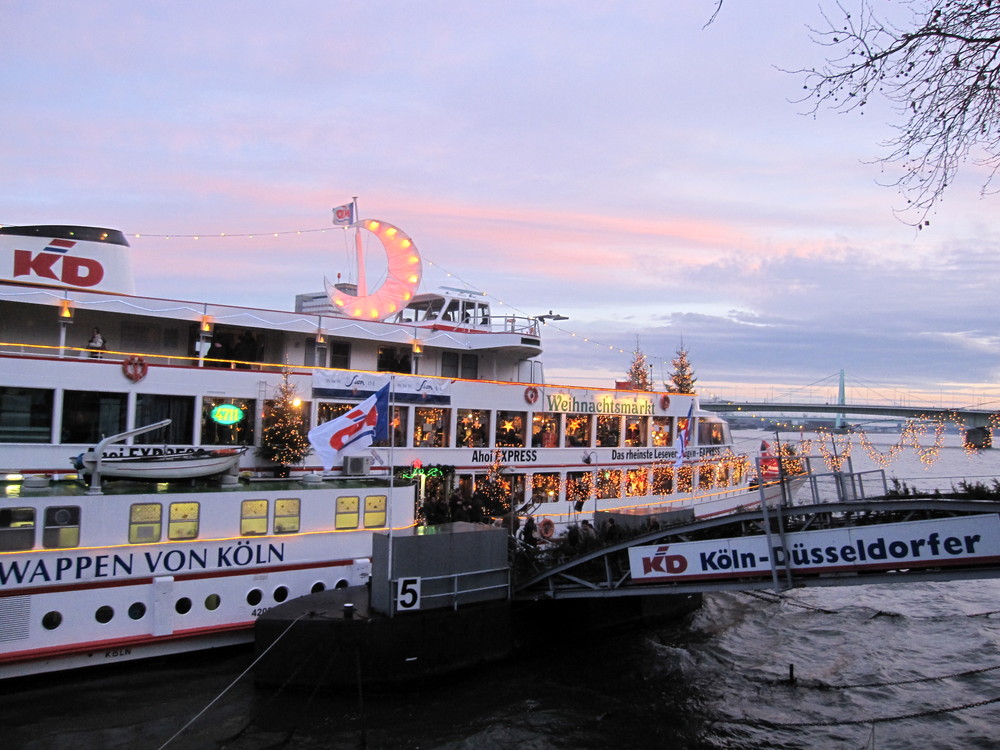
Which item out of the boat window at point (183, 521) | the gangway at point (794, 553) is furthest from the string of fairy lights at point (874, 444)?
the boat window at point (183, 521)

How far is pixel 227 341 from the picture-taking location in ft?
78.7

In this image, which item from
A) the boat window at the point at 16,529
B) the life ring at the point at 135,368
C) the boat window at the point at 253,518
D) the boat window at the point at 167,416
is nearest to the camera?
the boat window at the point at 16,529

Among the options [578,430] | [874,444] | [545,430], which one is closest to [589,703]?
[545,430]

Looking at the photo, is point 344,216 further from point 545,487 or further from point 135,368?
point 545,487

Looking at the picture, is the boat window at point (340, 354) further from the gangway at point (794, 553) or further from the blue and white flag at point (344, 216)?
the gangway at point (794, 553)

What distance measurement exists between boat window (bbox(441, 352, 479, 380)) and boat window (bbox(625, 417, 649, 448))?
6816mm

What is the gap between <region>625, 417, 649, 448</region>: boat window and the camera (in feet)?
102

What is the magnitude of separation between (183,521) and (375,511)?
14.4ft

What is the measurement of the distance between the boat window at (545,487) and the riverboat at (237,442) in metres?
0.08

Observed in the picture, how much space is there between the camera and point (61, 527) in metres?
14.5

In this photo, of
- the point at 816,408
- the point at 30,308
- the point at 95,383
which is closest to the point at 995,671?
the point at 95,383

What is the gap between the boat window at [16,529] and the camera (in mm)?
13938

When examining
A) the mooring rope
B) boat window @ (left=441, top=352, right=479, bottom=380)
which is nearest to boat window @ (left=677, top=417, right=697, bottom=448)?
boat window @ (left=441, top=352, right=479, bottom=380)

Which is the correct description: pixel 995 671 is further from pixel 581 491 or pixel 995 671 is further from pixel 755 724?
pixel 581 491
